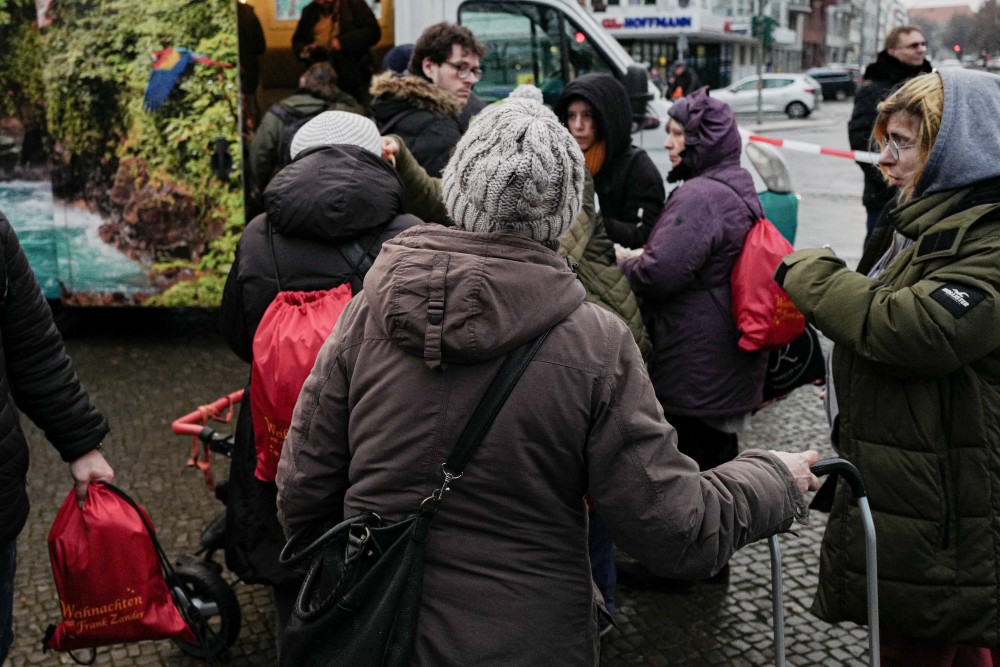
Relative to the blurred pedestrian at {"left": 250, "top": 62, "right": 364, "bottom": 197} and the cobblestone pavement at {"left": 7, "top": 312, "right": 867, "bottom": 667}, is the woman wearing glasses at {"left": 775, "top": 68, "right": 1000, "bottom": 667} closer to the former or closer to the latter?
the cobblestone pavement at {"left": 7, "top": 312, "right": 867, "bottom": 667}

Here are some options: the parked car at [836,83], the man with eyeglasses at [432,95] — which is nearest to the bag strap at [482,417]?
the man with eyeglasses at [432,95]

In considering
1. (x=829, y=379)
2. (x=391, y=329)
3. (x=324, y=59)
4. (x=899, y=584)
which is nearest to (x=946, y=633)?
(x=899, y=584)

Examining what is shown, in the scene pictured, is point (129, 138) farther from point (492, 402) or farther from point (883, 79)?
point (492, 402)

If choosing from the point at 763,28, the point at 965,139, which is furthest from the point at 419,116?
the point at 763,28

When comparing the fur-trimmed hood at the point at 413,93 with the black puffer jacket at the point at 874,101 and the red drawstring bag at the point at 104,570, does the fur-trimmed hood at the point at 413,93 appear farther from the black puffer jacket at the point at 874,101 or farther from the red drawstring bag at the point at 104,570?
the black puffer jacket at the point at 874,101

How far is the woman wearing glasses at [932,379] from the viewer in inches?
97.2

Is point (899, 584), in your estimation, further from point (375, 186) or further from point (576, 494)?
point (375, 186)

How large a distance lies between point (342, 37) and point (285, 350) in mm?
5101

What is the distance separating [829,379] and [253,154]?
413 cm

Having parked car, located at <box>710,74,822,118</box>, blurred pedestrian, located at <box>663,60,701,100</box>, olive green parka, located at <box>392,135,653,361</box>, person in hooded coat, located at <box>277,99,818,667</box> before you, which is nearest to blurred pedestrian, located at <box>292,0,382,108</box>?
olive green parka, located at <box>392,135,653,361</box>

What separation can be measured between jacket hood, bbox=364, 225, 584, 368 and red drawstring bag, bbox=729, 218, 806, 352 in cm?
195

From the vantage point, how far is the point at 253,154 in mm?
6203

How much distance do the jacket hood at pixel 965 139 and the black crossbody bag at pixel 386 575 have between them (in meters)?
1.32

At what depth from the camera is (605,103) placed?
4.33 m
